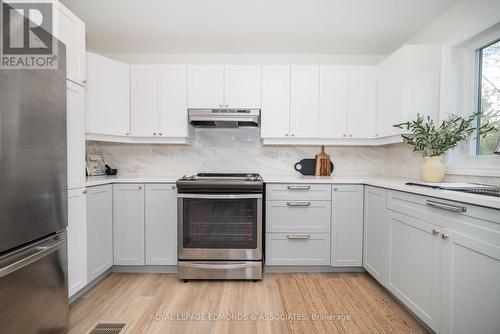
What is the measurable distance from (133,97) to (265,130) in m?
1.50

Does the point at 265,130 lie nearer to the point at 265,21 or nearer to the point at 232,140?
the point at 232,140

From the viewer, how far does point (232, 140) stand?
9.20ft

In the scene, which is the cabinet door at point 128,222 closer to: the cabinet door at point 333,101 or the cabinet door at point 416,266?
the cabinet door at point 333,101

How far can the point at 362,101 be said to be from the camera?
2.51 m

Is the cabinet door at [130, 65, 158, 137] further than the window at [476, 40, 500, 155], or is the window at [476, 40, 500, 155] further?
the cabinet door at [130, 65, 158, 137]

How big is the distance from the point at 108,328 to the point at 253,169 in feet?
6.39

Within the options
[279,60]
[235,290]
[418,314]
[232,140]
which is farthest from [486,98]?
[235,290]

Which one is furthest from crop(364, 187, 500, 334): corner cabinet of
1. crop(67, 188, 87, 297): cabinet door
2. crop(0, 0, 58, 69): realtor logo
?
crop(67, 188, 87, 297): cabinet door

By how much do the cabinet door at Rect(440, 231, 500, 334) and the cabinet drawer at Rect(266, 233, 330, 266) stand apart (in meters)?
1.01

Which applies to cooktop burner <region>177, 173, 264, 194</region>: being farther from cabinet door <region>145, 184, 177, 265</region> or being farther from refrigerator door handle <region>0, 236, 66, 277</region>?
refrigerator door handle <region>0, 236, 66, 277</region>

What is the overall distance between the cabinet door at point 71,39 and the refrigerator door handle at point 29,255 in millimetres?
1141

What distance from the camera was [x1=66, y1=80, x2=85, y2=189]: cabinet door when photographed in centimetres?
161

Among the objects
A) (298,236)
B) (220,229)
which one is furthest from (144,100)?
(298,236)

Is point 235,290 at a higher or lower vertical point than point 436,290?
lower
